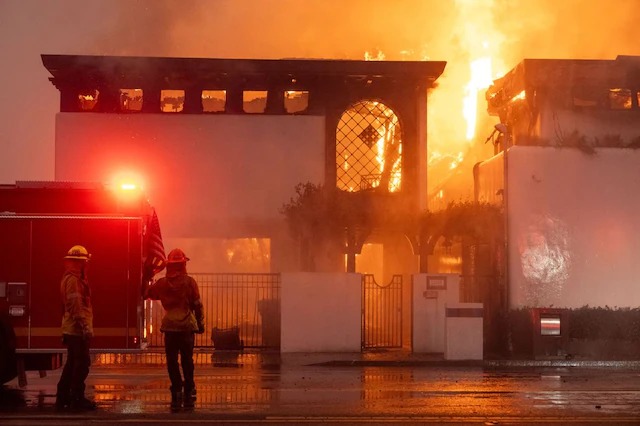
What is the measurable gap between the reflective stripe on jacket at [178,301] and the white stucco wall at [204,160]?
14.3 meters

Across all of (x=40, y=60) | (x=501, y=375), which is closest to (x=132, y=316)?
(x=501, y=375)

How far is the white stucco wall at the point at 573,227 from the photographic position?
24562 millimetres

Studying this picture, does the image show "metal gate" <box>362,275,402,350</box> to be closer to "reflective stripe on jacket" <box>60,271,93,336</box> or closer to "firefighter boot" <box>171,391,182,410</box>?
"firefighter boot" <box>171,391,182,410</box>

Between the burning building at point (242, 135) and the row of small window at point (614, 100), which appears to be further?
the burning building at point (242, 135)

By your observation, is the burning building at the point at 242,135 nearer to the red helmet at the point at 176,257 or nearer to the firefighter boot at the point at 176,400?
the red helmet at the point at 176,257

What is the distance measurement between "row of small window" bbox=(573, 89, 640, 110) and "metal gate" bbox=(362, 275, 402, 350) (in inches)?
262

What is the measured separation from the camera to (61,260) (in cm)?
1396

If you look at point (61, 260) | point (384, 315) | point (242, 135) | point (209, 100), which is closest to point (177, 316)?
point (61, 260)

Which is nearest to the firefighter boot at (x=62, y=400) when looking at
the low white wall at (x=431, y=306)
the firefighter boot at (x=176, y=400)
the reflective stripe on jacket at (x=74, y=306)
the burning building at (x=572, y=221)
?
the reflective stripe on jacket at (x=74, y=306)

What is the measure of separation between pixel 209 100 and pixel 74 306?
1662 cm

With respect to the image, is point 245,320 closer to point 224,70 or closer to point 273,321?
point 273,321

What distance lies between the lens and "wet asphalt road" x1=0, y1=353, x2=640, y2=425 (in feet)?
37.2

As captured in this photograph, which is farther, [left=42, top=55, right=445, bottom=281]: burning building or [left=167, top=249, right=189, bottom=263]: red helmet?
[left=42, top=55, right=445, bottom=281]: burning building

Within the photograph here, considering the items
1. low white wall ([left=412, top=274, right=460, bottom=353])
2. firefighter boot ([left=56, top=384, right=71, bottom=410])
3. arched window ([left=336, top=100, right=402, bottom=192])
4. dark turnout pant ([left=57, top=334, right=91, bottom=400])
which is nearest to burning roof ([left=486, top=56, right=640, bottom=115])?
arched window ([left=336, top=100, right=402, bottom=192])
